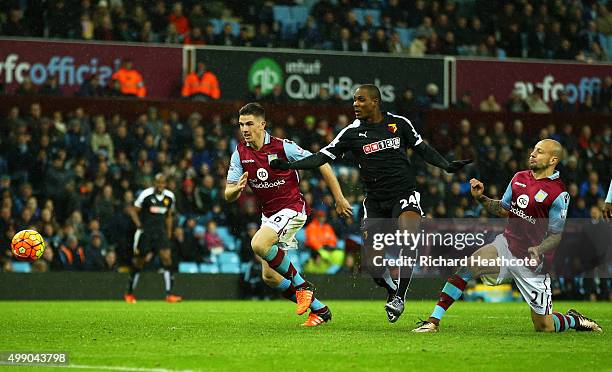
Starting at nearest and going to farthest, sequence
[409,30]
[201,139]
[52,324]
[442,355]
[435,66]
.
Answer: [442,355] → [52,324] → [201,139] → [435,66] → [409,30]

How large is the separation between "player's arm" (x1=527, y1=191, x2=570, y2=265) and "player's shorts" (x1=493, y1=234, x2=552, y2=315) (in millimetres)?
170

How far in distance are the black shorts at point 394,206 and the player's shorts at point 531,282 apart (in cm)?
132

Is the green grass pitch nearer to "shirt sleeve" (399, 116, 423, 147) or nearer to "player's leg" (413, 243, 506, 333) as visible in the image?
"player's leg" (413, 243, 506, 333)

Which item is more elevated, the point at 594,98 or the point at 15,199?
the point at 594,98

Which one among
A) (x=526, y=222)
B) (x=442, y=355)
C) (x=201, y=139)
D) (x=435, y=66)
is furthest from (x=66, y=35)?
(x=442, y=355)

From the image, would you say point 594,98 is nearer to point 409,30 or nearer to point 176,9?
point 409,30

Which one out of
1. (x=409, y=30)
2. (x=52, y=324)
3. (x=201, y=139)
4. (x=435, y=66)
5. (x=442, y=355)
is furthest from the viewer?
(x=409, y=30)

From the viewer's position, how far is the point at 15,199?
1953cm

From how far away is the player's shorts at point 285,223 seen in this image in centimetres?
1115

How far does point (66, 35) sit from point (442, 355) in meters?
16.2

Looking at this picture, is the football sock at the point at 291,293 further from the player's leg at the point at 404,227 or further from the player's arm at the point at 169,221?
the player's arm at the point at 169,221

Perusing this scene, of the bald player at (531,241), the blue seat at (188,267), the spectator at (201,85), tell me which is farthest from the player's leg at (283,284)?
the spectator at (201,85)

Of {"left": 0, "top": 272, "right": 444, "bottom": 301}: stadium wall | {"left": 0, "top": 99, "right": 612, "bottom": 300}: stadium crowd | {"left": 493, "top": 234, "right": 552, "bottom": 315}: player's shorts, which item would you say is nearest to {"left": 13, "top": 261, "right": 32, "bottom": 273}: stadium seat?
{"left": 0, "top": 99, "right": 612, "bottom": 300}: stadium crowd

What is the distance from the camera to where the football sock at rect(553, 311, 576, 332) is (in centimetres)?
1048
